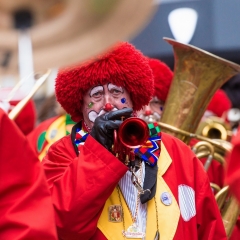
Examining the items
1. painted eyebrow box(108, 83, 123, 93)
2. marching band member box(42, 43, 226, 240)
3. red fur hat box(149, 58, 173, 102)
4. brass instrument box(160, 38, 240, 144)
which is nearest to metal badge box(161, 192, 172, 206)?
marching band member box(42, 43, 226, 240)

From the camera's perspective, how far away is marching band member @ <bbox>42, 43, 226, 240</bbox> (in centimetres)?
305

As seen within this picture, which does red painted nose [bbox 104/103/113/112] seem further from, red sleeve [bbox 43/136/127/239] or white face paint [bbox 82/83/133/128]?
red sleeve [bbox 43/136/127/239]

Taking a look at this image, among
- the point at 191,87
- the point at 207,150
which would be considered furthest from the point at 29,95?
the point at 207,150

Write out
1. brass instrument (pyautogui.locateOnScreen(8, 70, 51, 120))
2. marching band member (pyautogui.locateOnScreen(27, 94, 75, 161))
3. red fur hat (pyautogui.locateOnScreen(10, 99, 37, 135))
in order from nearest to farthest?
brass instrument (pyautogui.locateOnScreen(8, 70, 51, 120)) < marching band member (pyautogui.locateOnScreen(27, 94, 75, 161)) < red fur hat (pyautogui.locateOnScreen(10, 99, 37, 135))

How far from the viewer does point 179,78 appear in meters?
4.37

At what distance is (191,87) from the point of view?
14.1 ft

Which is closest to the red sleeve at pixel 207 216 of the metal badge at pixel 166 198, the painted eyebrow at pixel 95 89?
the metal badge at pixel 166 198

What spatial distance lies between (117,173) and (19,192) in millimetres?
726

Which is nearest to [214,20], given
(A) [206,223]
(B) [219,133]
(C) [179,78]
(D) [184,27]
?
(D) [184,27]

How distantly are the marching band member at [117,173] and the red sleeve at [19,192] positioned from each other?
0.65 metres

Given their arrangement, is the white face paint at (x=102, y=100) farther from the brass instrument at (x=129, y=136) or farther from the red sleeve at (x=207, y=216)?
the red sleeve at (x=207, y=216)

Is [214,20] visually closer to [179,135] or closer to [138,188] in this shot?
[179,135]

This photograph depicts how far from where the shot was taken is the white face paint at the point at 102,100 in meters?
3.33

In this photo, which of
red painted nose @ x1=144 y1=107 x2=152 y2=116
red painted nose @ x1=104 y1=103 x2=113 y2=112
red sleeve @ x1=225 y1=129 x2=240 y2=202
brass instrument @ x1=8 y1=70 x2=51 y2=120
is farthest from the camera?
red painted nose @ x1=144 y1=107 x2=152 y2=116
